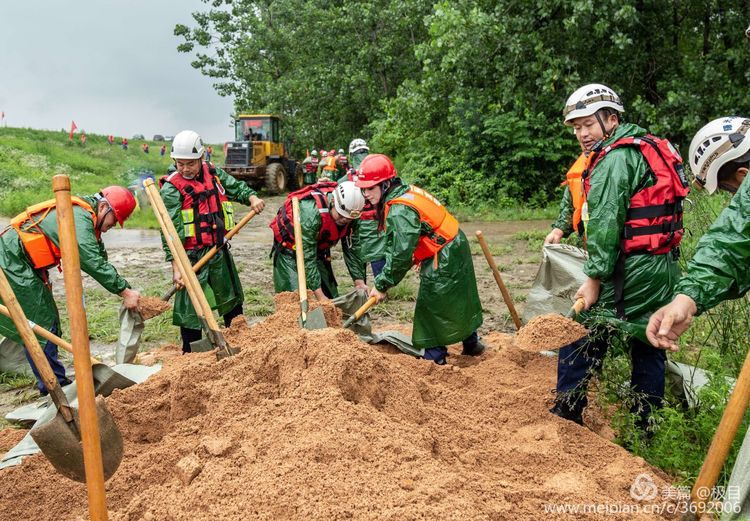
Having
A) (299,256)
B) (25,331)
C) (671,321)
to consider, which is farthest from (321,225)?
(671,321)

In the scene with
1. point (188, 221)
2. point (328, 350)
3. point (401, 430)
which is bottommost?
point (401, 430)

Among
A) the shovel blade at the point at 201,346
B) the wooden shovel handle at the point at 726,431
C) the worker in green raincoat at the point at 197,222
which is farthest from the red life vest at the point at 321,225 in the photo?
the wooden shovel handle at the point at 726,431

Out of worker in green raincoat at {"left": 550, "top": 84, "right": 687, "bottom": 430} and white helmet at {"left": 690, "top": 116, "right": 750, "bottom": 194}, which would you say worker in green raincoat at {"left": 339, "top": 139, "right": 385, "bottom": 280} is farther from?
white helmet at {"left": 690, "top": 116, "right": 750, "bottom": 194}

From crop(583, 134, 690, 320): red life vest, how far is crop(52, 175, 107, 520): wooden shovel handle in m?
2.42

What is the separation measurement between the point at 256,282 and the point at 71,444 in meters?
5.89

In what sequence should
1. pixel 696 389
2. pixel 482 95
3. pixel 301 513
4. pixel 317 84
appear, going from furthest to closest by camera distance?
pixel 317 84
pixel 482 95
pixel 696 389
pixel 301 513

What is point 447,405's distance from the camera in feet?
11.0

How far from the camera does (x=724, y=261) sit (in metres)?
2.42

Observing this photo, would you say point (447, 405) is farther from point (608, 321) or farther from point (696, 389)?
point (696, 389)

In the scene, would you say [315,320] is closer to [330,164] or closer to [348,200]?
[348,200]

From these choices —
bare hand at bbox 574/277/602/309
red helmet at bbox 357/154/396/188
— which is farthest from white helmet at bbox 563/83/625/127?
red helmet at bbox 357/154/396/188

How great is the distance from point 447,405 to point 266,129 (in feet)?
65.7

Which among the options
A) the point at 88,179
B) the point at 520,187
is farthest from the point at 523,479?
the point at 88,179

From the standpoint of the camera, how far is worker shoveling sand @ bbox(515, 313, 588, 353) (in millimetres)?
3168
